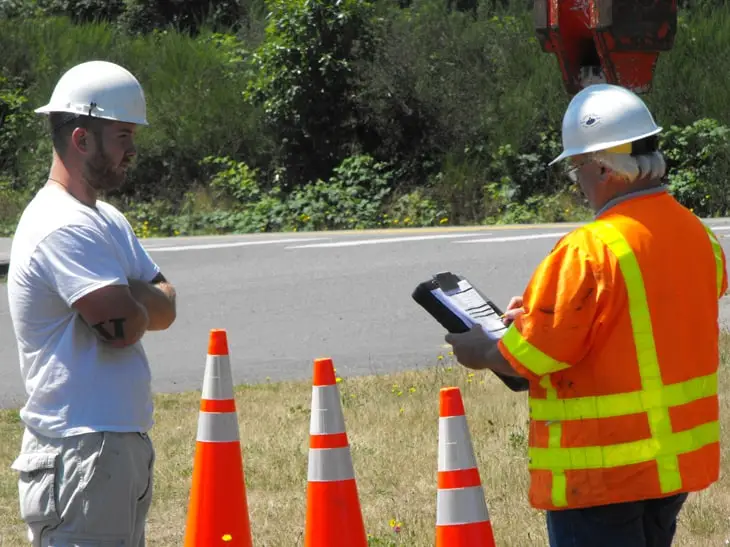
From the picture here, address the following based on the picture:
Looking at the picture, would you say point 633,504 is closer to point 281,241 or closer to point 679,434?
point 679,434

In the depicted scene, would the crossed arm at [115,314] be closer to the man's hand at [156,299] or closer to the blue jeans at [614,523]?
the man's hand at [156,299]

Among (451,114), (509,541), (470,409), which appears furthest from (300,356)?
(451,114)

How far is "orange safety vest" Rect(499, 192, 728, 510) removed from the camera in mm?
3299

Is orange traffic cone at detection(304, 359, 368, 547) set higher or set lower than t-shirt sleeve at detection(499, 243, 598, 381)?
lower

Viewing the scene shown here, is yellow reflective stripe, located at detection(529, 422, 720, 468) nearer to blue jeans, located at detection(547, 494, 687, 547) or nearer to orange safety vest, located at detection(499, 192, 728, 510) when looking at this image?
orange safety vest, located at detection(499, 192, 728, 510)

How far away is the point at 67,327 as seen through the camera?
350cm

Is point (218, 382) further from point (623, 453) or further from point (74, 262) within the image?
point (623, 453)

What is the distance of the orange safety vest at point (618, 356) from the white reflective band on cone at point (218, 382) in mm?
2071

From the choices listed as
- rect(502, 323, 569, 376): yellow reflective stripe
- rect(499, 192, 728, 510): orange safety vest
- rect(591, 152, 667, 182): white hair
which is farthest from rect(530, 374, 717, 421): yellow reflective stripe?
rect(591, 152, 667, 182): white hair

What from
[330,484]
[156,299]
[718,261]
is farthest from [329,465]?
[718,261]

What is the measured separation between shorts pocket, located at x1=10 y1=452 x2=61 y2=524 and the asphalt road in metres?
5.46

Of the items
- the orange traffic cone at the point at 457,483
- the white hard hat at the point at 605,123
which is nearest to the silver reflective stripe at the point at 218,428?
the orange traffic cone at the point at 457,483

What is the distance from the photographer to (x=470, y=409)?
25.6 ft

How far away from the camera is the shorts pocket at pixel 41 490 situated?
137 inches
